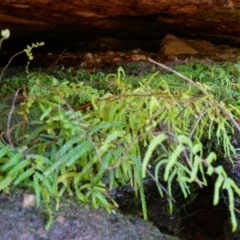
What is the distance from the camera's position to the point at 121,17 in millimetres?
3445

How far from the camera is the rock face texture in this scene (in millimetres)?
2912

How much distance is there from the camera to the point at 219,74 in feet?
9.16

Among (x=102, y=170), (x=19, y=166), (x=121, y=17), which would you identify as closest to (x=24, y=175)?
(x=19, y=166)

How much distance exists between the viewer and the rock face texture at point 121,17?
9.55 feet

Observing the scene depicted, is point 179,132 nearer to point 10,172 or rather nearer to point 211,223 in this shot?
point 211,223

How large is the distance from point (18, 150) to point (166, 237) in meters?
0.60

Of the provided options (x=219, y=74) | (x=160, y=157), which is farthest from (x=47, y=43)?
(x=160, y=157)

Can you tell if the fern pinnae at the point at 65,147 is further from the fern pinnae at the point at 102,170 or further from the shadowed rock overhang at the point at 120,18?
the shadowed rock overhang at the point at 120,18

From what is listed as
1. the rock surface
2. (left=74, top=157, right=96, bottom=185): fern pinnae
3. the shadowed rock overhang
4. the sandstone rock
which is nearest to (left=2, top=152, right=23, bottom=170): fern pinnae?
the rock surface

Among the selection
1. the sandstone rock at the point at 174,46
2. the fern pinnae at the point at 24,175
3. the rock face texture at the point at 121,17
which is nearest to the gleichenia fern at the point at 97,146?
the fern pinnae at the point at 24,175

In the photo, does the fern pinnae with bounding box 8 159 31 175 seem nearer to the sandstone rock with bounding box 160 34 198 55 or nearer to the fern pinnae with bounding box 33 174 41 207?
the fern pinnae with bounding box 33 174 41 207

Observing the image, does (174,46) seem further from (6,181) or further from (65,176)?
(6,181)

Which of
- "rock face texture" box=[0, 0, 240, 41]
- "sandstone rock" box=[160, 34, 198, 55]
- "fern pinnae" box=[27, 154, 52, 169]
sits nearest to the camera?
"fern pinnae" box=[27, 154, 52, 169]

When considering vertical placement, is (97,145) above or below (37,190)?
above
